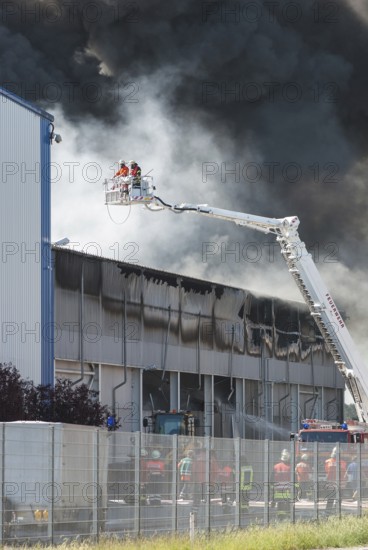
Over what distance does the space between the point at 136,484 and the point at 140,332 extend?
24.6 metres

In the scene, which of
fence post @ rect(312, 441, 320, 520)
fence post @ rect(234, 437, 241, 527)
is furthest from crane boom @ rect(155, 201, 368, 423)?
fence post @ rect(234, 437, 241, 527)

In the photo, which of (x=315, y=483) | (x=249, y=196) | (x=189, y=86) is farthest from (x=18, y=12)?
(x=315, y=483)

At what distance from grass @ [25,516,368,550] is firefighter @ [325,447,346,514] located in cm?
167

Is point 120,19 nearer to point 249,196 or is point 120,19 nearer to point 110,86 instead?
point 110,86

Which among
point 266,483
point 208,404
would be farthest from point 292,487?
point 208,404

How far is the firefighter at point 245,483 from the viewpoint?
22.9 metres

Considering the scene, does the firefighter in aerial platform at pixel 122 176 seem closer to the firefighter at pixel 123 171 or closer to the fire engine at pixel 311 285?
the firefighter at pixel 123 171

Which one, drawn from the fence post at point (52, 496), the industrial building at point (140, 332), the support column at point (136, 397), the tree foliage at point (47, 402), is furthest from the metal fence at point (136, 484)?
the support column at point (136, 397)

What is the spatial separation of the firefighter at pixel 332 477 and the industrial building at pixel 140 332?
40.9 feet

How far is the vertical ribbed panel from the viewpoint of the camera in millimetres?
35688

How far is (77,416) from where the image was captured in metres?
37.6

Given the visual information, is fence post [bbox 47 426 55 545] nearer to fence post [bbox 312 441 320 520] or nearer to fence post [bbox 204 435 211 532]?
fence post [bbox 204 435 211 532]

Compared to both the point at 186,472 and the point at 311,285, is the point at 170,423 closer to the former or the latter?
the point at 311,285

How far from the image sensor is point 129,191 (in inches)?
1431
